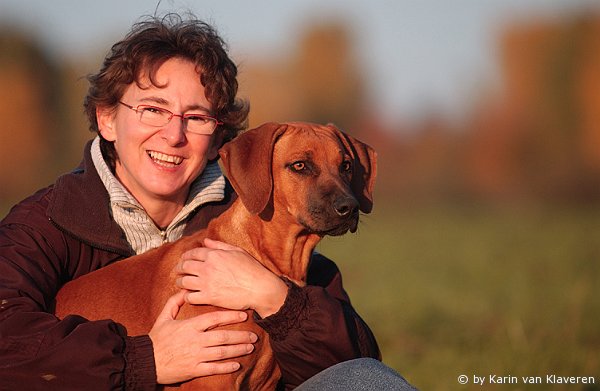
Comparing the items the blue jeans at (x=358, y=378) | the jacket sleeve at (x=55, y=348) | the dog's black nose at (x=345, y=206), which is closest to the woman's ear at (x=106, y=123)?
the jacket sleeve at (x=55, y=348)

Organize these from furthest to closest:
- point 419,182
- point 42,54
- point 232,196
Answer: point 419,182 < point 42,54 < point 232,196

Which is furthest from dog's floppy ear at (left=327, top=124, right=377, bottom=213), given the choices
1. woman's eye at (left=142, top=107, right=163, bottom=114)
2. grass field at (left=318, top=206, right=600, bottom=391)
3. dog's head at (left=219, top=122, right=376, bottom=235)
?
woman's eye at (left=142, top=107, right=163, bottom=114)

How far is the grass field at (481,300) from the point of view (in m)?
7.31

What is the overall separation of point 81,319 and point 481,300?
8227 mm

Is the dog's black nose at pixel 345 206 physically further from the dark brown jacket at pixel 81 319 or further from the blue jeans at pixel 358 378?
the blue jeans at pixel 358 378

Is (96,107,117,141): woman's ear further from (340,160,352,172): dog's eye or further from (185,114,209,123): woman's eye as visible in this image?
(340,160,352,172): dog's eye

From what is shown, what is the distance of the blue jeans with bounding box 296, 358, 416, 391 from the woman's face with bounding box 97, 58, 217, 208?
1477 millimetres

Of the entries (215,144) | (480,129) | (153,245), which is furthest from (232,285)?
(480,129)

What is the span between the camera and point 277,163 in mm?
4449

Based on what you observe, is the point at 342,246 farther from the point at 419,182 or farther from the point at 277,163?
the point at 419,182

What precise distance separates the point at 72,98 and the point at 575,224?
109ft

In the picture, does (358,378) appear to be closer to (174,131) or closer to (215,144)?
(174,131)

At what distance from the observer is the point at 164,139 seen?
4.66m

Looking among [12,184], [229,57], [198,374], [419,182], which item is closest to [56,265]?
[198,374]
